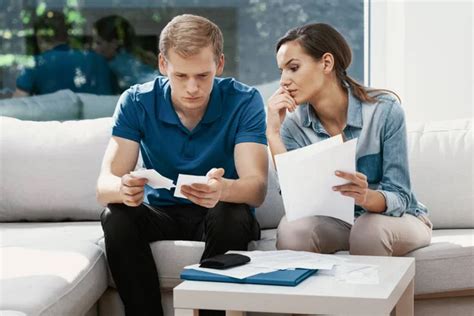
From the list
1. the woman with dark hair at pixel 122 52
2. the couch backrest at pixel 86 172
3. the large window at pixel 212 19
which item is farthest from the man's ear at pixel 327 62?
the woman with dark hair at pixel 122 52

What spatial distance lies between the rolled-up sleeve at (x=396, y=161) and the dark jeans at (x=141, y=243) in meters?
0.44

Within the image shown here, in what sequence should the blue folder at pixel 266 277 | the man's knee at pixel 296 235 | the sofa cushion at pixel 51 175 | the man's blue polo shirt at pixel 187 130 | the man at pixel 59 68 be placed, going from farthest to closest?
the man at pixel 59 68 < the sofa cushion at pixel 51 175 < the man's blue polo shirt at pixel 187 130 < the man's knee at pixel 296 235 < the blue folder at pixel 266 277

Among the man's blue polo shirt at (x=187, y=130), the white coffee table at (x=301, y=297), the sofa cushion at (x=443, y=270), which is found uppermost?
the man's blue polo shirt at (x=187, y=130)

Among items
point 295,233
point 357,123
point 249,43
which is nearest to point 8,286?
point 295,233

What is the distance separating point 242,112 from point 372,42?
58.6 inches

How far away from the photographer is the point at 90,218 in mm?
3361

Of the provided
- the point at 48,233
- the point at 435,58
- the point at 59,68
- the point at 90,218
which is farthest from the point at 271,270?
the point at 59,68

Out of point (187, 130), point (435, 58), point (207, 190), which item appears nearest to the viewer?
point (207, 190)

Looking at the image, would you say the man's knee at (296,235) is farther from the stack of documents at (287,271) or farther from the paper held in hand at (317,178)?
the stack of documents at (287,271)

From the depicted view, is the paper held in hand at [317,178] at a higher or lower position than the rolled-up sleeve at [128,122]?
lower

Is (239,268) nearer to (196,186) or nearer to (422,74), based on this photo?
(196,186)

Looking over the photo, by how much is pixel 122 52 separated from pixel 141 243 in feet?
5.68

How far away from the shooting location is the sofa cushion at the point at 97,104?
422 cm

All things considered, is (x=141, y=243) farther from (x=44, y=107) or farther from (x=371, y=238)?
(x=44, y=107)
